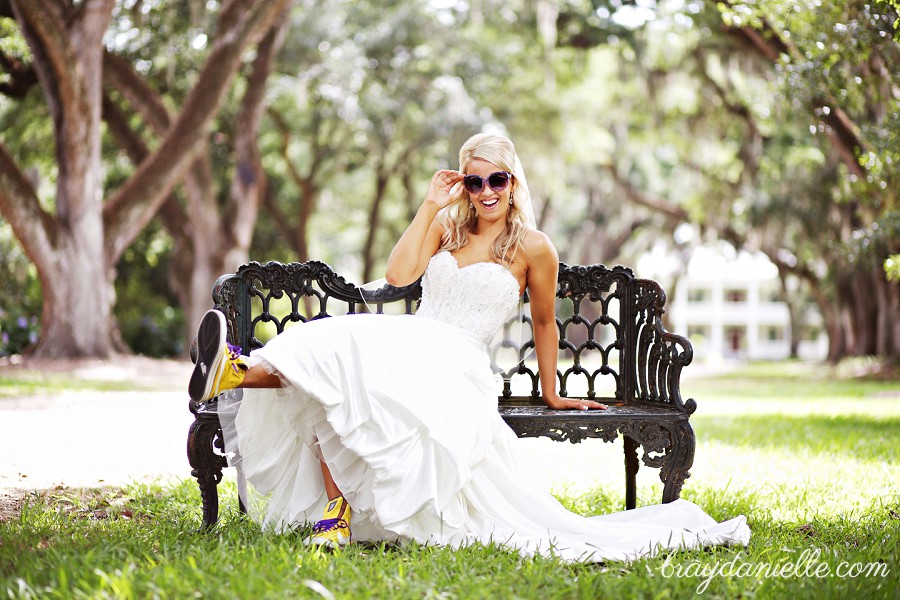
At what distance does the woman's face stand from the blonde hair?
0.09ft

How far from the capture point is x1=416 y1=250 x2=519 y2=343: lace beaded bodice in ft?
12.6

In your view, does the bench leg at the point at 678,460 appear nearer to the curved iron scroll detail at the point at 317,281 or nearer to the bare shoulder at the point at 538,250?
the bare shoulder at the point at 538,250

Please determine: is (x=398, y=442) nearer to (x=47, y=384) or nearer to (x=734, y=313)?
(x=47, y=384)

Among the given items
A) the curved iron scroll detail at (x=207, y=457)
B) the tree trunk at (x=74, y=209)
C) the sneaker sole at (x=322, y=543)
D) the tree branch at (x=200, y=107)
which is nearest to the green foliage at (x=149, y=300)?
the tree trunk at (x=74, y=209)

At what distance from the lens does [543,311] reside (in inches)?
157

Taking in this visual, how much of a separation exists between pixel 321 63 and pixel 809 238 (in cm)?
1133

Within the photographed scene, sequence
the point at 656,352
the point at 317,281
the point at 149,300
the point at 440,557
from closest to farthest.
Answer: the point at 440,557, the point at 656,352, the point at 317,281, the point at 149,300

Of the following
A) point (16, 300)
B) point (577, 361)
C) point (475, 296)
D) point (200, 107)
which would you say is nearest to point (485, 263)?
point (475, 296)

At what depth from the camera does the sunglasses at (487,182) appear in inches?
155

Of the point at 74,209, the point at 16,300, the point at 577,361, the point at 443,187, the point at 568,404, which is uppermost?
the point at 74,209

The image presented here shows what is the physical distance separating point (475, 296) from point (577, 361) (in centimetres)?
87

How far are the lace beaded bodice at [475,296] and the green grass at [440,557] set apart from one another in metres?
1.06

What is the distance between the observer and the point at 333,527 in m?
3.23

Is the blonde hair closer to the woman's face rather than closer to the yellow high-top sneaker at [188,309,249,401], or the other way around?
the woman's face
